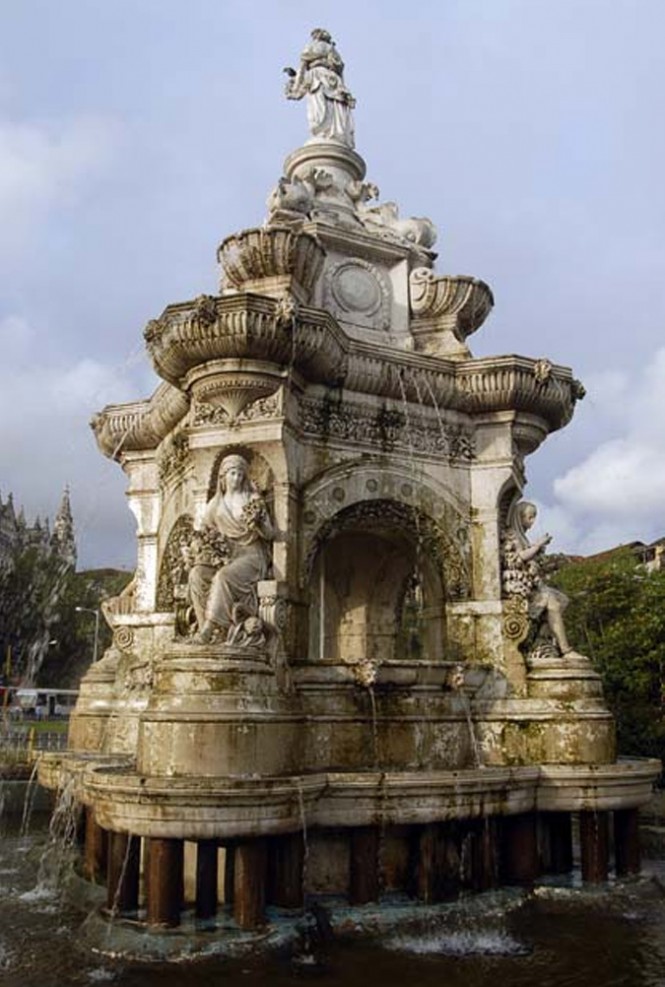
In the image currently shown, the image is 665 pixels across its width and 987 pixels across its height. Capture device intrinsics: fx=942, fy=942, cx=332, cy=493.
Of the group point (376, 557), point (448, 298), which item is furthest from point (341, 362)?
point (376, 557)

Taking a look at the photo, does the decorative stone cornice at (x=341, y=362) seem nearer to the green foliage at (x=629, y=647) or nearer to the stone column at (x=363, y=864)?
the stone column at (x=363, y=864)

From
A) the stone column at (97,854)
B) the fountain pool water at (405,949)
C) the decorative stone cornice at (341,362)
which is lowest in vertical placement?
the fountain pool water at (405,949)

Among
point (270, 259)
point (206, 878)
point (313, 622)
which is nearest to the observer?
point (206, 878)

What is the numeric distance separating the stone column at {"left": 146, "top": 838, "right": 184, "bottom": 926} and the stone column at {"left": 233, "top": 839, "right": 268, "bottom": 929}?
21.1 inches

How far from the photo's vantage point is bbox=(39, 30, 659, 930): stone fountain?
876cm

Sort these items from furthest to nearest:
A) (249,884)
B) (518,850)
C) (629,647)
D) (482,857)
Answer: (629,647) → (518,850) → (482,857) → (249,884)

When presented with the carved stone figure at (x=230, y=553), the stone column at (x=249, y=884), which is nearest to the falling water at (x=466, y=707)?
the carved stone figure at (x=230, y=553)

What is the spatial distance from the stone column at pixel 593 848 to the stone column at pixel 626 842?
0.37m

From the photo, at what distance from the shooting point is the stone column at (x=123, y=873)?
8727 millimetres

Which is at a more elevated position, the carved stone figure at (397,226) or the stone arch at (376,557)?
the carved stone figure at (397,226)

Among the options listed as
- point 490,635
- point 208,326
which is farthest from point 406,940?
point 208,326

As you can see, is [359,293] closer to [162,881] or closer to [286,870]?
[286,870]

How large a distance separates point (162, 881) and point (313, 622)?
7230 mm

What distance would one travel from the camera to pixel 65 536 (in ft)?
217
